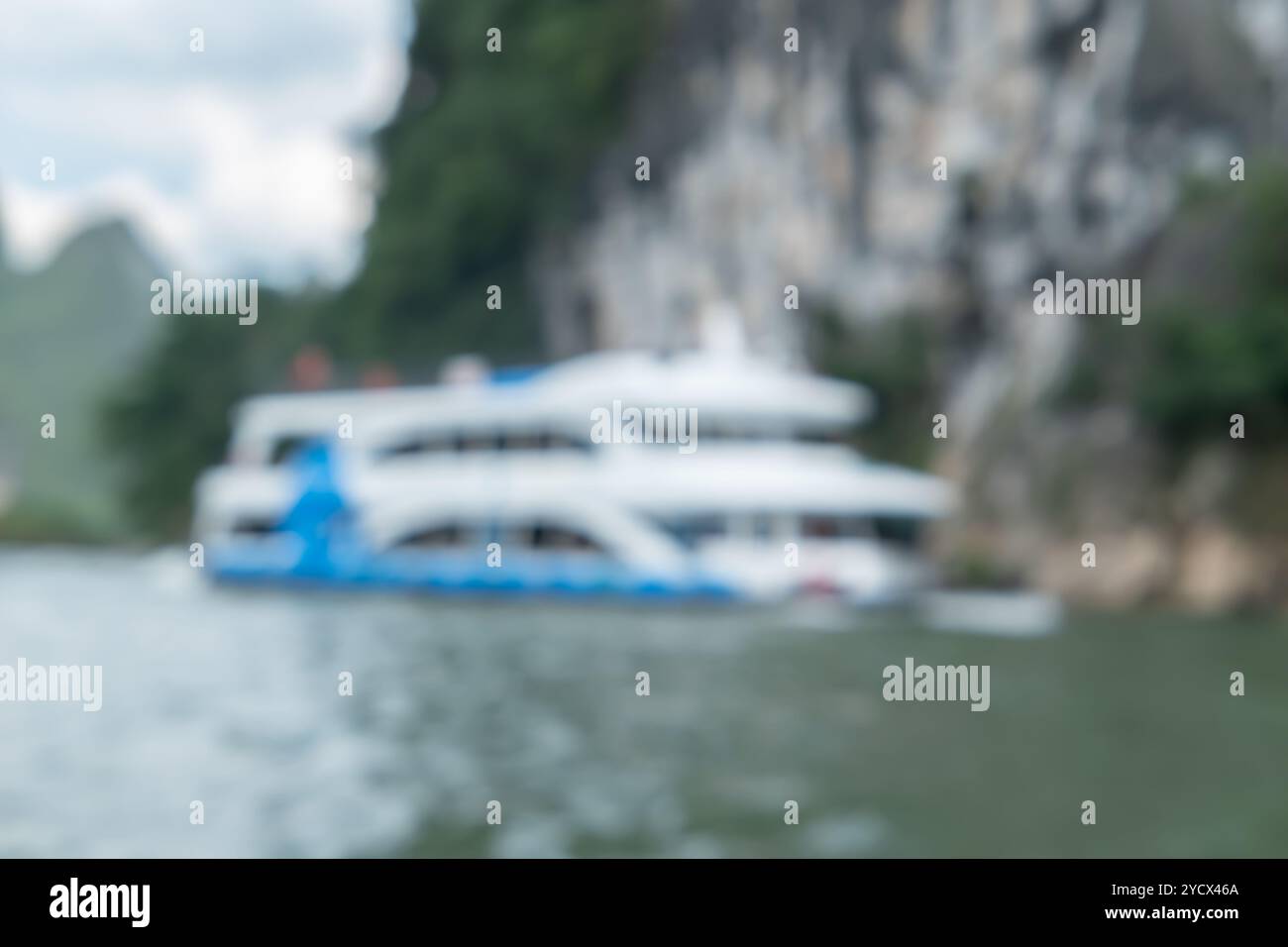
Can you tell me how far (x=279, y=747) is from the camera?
12.3 metres

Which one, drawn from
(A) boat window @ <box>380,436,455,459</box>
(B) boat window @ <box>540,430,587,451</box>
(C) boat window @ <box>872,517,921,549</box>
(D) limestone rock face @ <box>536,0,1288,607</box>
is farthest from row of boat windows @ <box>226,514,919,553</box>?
(D) limestone rock face @ <box>536,0,1288,607</box>

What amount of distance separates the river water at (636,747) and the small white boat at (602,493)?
387 cm

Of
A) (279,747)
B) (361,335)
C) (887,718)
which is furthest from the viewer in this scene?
(361,335)

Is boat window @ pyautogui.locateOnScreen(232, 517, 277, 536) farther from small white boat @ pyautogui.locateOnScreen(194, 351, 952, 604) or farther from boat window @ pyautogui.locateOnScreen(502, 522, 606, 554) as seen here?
boat window @ pyautogui.locateOnScreen(502, 522, 606, 554)

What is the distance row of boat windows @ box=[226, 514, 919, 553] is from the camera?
2675cm

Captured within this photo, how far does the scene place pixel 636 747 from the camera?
12852mm

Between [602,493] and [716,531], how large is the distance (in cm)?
207

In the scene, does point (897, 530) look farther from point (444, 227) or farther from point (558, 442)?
point (444, 227)

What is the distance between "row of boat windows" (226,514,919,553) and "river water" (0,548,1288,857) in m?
4.36

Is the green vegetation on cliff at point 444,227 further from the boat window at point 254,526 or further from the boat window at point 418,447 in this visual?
the boat window at point 418,447

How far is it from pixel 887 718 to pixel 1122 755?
2.77 metres

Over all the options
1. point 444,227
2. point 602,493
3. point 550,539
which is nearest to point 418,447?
point 550,539

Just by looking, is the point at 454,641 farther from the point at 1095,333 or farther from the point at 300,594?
the point at 1095,333
